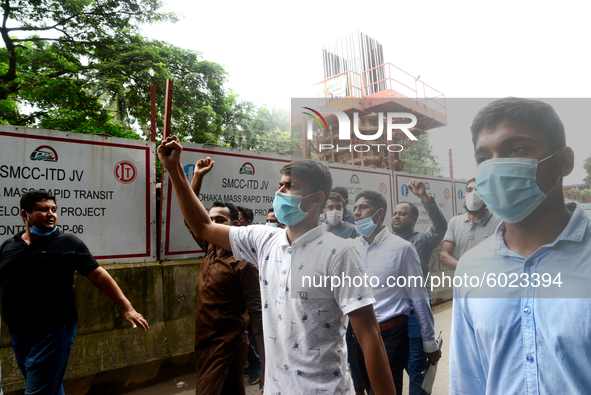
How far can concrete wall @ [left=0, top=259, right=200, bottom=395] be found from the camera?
334 cm

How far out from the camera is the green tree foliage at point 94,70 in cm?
910

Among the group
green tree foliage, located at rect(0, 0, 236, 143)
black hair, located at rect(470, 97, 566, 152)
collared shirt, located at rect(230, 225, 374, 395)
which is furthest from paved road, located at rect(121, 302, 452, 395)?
green tree foliage, located at rect(0, 0, 236, 143)

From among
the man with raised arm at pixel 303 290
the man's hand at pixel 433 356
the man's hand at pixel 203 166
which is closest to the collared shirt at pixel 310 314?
the man with raised arm at pixel 303 290

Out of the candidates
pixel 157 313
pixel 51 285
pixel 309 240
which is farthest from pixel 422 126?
pixel 157 313

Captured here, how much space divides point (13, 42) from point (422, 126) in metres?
11.5

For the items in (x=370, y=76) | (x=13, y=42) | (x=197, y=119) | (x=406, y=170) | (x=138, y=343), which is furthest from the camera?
(x=197, y=119)

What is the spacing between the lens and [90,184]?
389 centimetres

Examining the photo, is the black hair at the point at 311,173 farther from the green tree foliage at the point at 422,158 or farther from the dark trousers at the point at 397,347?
the dark trousers at the point at 397,347

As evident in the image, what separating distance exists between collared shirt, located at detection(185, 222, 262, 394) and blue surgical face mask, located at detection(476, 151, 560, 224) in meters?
1.60

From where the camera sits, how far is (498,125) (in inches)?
43.0

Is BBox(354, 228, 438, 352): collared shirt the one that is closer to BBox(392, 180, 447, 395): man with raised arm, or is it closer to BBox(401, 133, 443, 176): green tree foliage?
BBox(392, 180, 447, 395): man with raised arm

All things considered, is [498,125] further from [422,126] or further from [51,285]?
[51,285]

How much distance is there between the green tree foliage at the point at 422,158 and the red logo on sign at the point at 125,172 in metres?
2.89

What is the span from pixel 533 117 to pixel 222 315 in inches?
75.1
